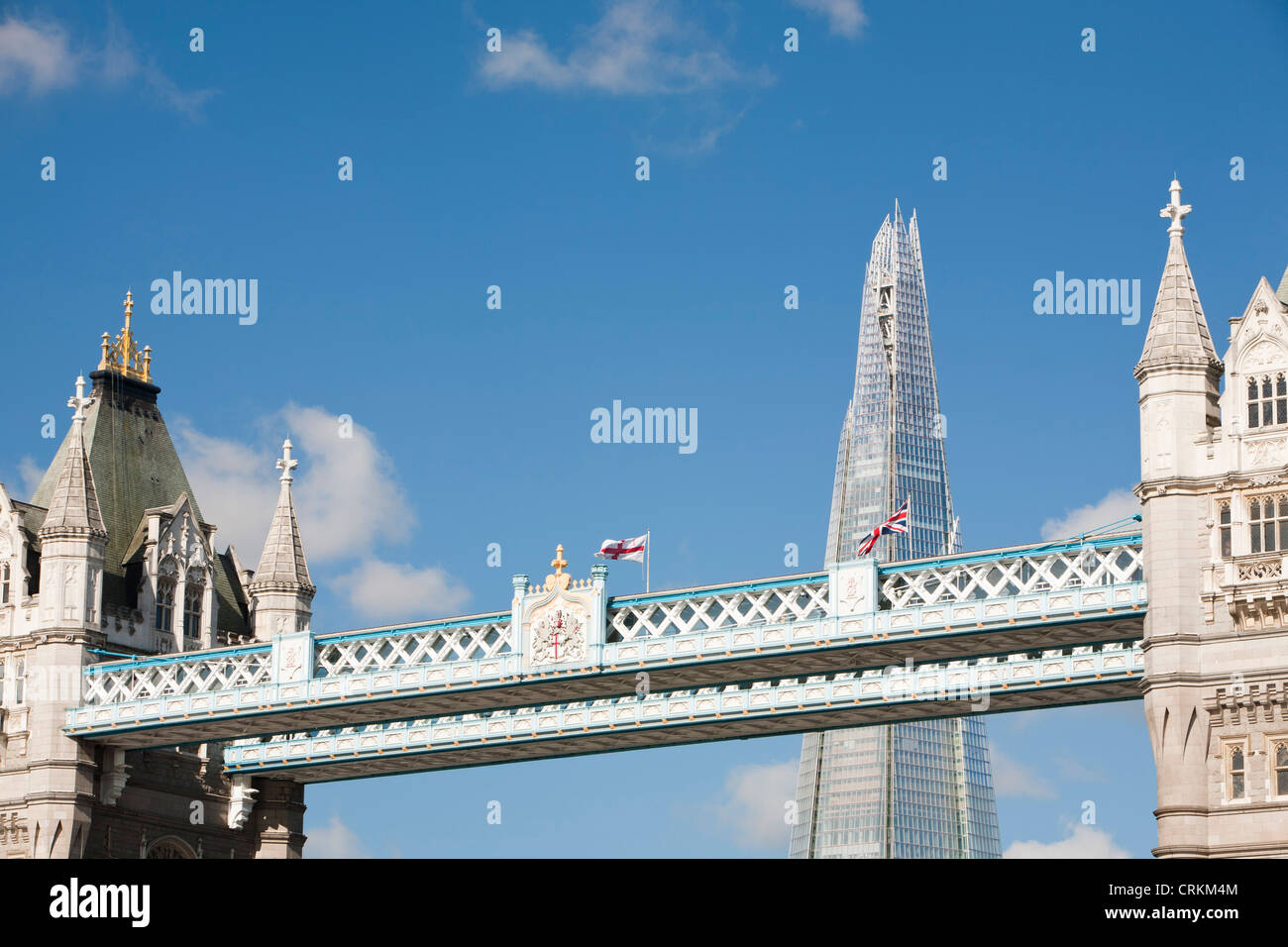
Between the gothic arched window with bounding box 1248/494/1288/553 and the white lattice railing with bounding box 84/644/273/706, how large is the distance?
3286cm

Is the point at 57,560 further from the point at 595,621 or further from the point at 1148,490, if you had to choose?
the point at 1148,490

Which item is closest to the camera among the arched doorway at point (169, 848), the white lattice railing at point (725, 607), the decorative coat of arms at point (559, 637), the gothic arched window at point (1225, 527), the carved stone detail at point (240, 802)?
the gothic arched window at point (1225, 527)

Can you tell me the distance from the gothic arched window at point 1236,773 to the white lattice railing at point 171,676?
106 ft

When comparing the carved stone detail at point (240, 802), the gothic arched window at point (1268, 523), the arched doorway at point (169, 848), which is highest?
the gothic arched window at point (1268, 523)

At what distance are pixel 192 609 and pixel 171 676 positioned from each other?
7.63 metres

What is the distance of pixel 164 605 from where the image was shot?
3029 inches

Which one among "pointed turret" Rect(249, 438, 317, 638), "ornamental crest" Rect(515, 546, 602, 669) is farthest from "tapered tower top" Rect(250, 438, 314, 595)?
Result: "ornamental crest" Rect(515, 546, 602, 669)

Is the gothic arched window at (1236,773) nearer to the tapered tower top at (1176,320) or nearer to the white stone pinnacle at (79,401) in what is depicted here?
the tapered tower top at (1176,320)

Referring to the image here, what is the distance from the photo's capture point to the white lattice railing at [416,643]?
64938mm

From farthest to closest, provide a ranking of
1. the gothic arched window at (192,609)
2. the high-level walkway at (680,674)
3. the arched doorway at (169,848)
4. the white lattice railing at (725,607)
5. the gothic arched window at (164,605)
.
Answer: the gothic arched window at (192,609) < the gothic arched window at (164,605) < the arched doorway at (169,848) < the white lattice railing at (725,607) < the high-level walkway at (680,674)

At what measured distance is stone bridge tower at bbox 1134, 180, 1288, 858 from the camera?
4919cm

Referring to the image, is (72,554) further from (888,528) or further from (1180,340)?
(1180,340)

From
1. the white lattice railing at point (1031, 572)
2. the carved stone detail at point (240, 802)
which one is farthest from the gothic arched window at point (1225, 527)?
the carved stone detail at point (240, 802)

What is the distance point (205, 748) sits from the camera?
252 ft
